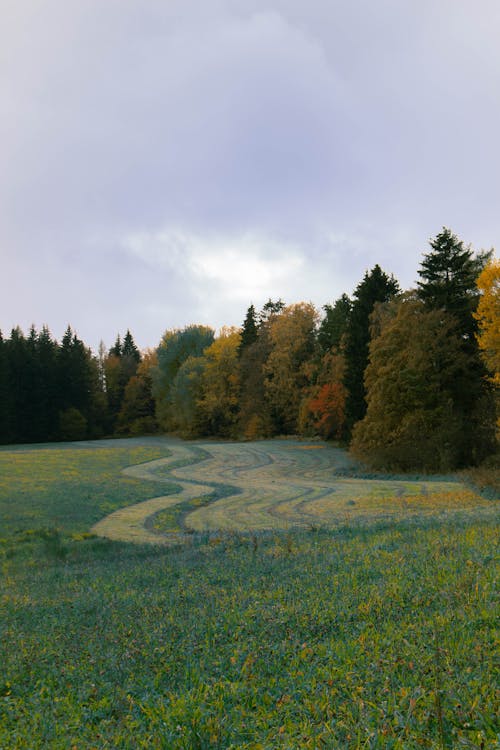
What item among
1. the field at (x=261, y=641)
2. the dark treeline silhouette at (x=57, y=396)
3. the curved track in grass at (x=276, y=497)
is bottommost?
the curved track in grass at (x=276, y=497)

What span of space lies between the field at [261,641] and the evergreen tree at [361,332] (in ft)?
101

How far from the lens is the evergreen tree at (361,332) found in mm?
43562

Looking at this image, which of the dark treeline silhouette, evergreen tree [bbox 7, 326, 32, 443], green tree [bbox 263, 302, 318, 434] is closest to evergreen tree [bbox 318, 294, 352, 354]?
green tree [bbox 263, 302, 318, 434]

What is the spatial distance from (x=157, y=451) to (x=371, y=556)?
1751 inches

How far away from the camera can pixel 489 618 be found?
495 centimetres

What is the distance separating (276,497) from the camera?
82.3 ft

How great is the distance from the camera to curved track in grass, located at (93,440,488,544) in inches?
707

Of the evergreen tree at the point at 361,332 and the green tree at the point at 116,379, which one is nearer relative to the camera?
the evergreen tree at the point at 361,332

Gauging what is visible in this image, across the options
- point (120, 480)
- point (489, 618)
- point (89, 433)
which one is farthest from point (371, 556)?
point (89, 433)

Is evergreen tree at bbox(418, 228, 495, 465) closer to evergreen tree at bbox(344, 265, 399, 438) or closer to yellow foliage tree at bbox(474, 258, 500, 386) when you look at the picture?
yellow foliage tree at bbox(474, 258, 500, 386)

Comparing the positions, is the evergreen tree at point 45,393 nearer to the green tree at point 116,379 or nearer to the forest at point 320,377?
the forest at point 320,377

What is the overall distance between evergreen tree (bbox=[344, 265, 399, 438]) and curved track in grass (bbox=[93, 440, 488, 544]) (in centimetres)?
519

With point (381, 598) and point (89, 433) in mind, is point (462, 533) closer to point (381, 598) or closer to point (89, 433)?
point (381, 598)

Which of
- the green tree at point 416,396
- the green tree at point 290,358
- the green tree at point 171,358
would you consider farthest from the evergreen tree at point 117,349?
the green tree at point 416,396
